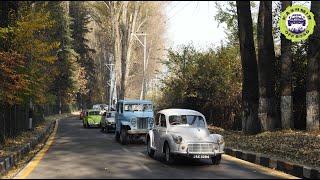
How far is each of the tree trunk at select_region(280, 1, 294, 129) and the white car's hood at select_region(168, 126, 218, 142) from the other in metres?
8.83

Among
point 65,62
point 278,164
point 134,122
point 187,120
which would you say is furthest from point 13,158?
point 65,62

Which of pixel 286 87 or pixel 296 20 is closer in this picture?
pixel 296 20

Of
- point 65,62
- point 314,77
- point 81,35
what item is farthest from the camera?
point 81,35

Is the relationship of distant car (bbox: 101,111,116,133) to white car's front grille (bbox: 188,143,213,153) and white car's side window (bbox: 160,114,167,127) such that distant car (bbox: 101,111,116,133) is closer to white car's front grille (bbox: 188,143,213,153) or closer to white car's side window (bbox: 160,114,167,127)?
white car's side window (bbox: 160,114,167,127)

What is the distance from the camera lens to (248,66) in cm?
2350

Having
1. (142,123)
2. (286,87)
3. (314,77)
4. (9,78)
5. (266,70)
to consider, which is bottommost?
(142,123)

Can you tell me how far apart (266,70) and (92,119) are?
61.4ft

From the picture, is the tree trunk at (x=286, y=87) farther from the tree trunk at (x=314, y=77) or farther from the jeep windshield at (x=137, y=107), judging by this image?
the jeep windshield at (x=137, y=107)

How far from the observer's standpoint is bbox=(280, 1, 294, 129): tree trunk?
22.7 metres

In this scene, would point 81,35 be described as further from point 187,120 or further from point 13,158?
point 187,120

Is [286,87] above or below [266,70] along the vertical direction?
below

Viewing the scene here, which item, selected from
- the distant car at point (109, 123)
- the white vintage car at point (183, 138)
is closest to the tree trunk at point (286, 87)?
the white vintage car at point (183, 138)

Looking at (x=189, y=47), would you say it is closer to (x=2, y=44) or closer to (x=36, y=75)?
(x=36, y=75)

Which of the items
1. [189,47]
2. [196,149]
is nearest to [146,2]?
[189,47]
